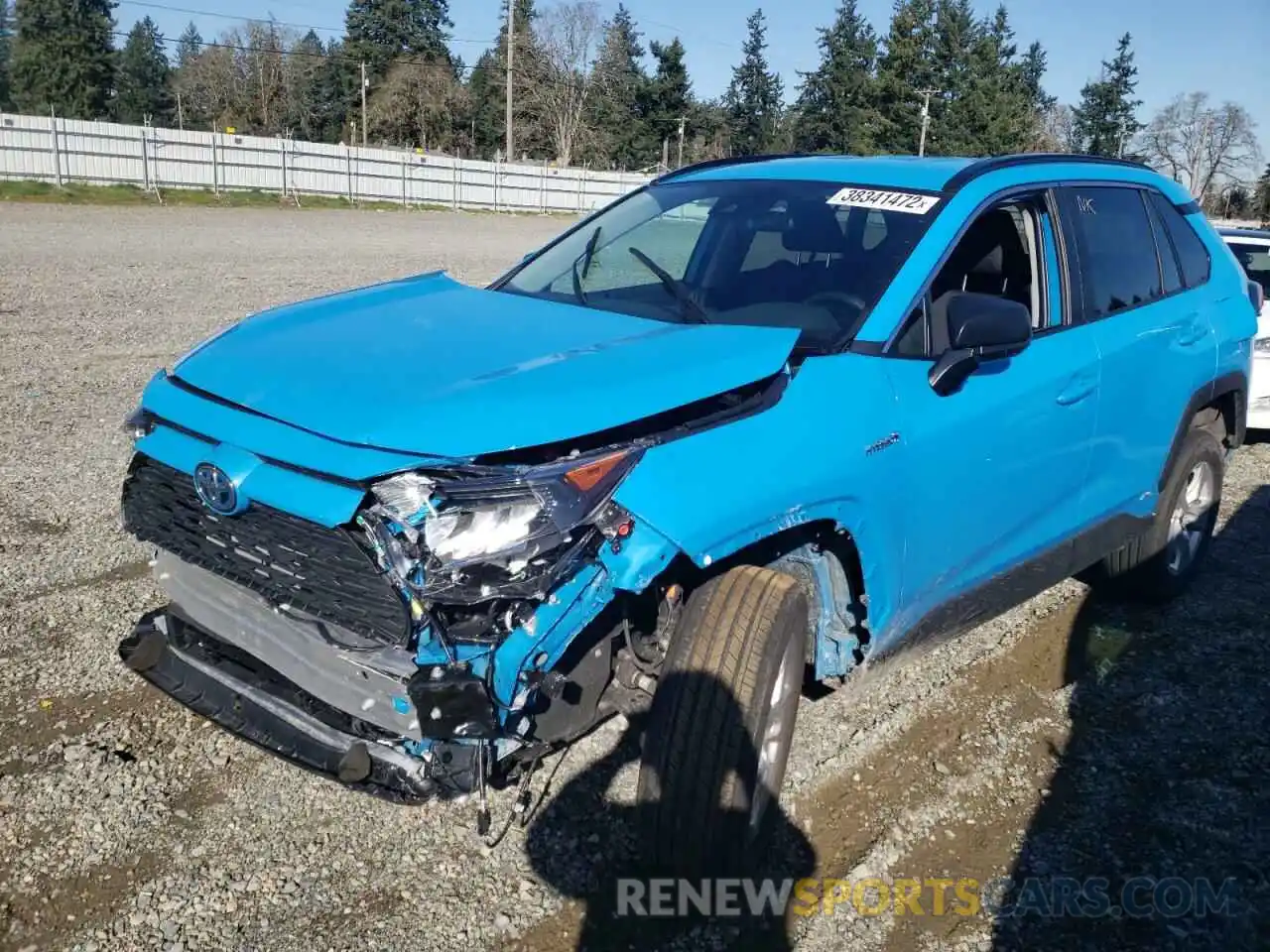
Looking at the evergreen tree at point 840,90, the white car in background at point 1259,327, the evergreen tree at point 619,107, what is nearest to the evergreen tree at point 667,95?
the evergreen tree at point 619,107

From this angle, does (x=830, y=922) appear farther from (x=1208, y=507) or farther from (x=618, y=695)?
(x=1208, y=507)

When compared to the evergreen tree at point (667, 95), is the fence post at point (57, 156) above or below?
below

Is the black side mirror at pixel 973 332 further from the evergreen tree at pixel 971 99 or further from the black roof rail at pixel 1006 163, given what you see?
the evergreen tree at pixel 971 99

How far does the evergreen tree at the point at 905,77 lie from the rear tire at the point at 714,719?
7322 cm

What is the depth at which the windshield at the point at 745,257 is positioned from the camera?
3549 mm

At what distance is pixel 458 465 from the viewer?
2.45 m

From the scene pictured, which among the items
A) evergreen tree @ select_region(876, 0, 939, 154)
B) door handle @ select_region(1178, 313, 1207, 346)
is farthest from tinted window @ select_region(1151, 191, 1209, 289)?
evergreen tree @ select_region(876, 0, 939, 154)

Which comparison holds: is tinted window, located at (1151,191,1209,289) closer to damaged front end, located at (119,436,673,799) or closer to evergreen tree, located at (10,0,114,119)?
damaged front end, located at (119,436,673,799)

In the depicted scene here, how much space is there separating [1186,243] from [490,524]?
407 centimetres

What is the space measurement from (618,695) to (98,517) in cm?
372

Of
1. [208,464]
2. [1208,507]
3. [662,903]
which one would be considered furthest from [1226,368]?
[208,464]

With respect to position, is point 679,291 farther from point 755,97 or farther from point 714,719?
point 755,97

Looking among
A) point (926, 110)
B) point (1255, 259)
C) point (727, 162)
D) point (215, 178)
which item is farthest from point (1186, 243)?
point (926, 110)

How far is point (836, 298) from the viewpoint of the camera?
3.52m
